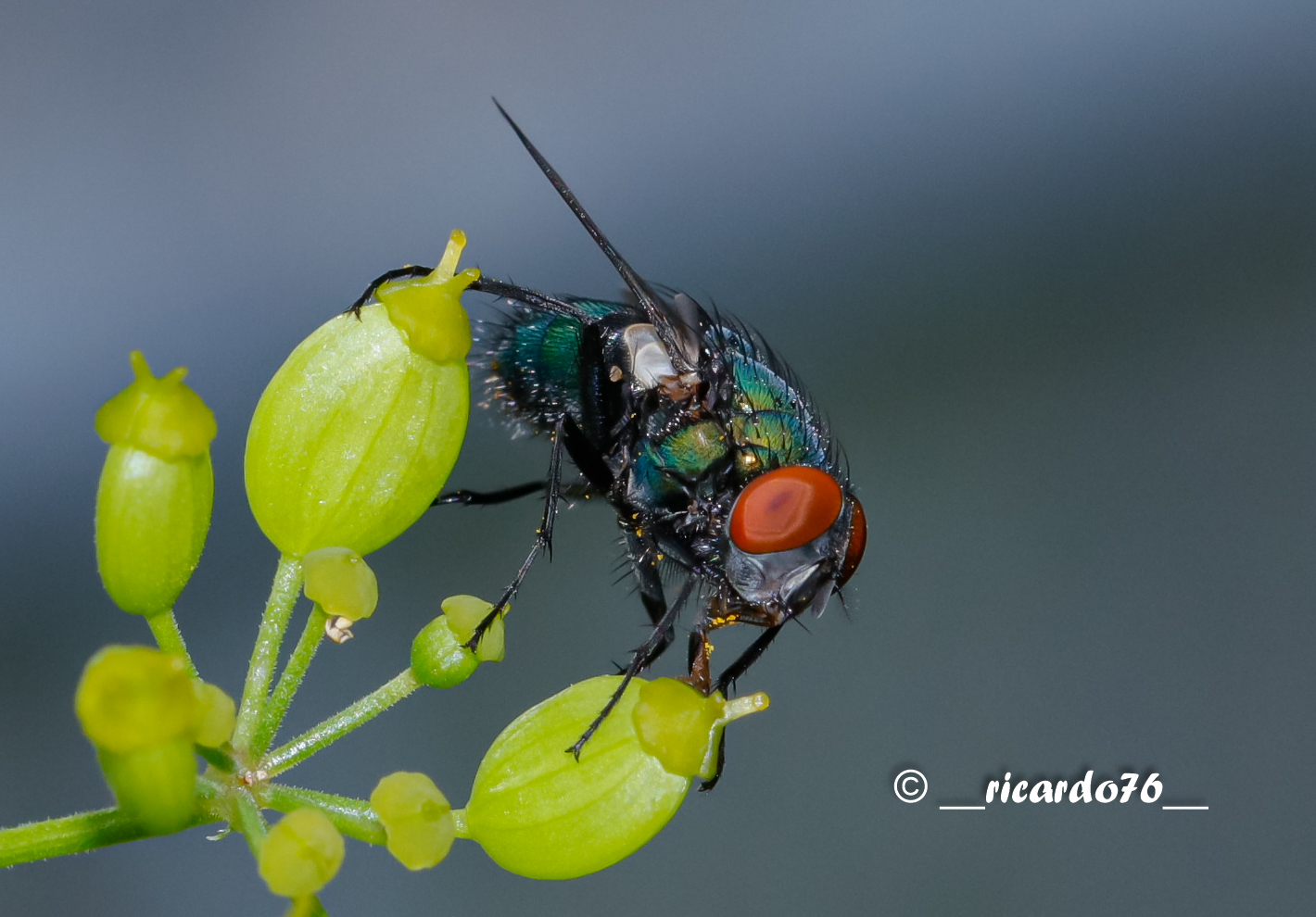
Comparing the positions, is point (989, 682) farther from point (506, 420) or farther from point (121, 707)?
point (121, 707)

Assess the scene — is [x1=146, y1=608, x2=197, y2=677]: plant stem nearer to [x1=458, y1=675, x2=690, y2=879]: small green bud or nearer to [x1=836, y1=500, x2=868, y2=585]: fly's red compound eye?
[x1=458, y1=675, x2=690, y2=879]: small green bud

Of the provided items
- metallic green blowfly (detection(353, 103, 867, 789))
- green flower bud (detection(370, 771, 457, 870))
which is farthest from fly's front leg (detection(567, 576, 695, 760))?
green flower bud (detection(370, 771, 457, 870))

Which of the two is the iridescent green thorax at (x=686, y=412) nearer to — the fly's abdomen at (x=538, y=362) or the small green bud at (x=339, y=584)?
the fly's abdomen at (x=538, y=362)

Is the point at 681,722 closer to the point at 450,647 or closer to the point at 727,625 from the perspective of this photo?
the point at 450,647

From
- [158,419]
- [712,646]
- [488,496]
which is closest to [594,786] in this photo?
[712,646]

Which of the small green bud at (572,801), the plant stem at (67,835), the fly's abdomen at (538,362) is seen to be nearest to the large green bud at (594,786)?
the small green bud at (572,801)

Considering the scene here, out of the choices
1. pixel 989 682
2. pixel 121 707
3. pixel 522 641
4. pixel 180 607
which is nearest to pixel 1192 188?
pixel 989 682
